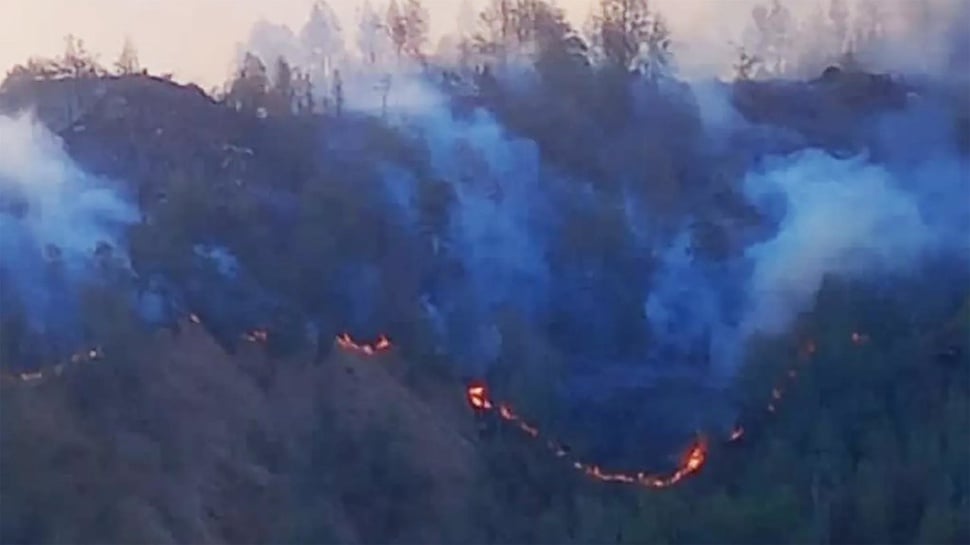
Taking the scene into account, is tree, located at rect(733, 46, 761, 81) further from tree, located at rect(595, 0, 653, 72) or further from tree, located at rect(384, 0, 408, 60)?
tree, located at rect(384, 0, 408, 60)

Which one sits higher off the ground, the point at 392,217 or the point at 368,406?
the point at 392,217

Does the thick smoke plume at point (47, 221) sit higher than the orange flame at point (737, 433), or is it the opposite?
the thick smoke plume at point (47, 221)

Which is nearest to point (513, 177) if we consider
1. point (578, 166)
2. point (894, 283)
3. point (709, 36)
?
point (578, 166)

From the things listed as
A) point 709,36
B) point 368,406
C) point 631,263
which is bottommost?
point 368,406

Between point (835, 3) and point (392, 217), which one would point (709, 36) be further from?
point (392, 217)

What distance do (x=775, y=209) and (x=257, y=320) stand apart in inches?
31.1

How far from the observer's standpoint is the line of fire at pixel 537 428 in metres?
3.53

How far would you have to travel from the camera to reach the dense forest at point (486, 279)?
3521mm

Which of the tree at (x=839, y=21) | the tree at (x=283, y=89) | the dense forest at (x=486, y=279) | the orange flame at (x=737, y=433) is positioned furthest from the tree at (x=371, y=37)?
the orange flame at (x=737, y=433)

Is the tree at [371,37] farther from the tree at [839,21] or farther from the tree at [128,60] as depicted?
A: the tree at [839,21]

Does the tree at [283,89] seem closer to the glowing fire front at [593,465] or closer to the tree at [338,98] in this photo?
the tree at [338,98]

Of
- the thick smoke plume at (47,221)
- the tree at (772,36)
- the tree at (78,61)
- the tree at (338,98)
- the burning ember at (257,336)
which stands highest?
the tree at (772,36)

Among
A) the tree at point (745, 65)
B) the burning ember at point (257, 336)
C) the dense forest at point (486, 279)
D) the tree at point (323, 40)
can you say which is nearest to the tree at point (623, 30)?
the dense forest at point (486, 279)

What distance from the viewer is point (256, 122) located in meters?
3.59
